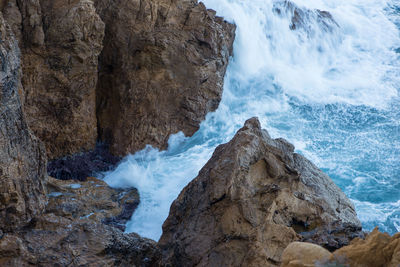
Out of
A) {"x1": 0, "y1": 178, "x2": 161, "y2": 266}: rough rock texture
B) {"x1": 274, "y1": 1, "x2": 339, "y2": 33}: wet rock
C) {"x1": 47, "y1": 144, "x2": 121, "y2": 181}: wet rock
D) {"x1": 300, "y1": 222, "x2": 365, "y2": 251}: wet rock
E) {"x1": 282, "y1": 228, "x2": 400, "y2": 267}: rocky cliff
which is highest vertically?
{"x1": 274, "y1": 1, "x2": 339, "y2": 33}: wet rock

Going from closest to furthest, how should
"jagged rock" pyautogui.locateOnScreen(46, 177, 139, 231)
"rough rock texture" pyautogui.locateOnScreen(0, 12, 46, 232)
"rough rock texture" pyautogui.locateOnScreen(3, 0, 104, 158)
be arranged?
"rough rock texture" pyautogui.locateOnScreen(0, 12, 46, 232)
"jagged rock" pyautogui.locateOnScreen(46, 177, 139, 231)
"rough rock texture" pyautogui.locateOnScreen(3, 0, 104, 158)

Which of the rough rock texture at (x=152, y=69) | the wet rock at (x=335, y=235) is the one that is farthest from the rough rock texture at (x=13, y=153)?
the rough rock texture at (x=152, y=69)

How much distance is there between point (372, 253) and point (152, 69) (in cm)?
592

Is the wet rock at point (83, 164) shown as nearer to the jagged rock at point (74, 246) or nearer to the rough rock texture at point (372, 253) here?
the jagged rock at point (74, 246)

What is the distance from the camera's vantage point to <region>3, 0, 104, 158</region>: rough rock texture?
21.0 feet

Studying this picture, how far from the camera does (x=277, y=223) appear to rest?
12.9 ft

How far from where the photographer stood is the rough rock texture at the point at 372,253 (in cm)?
231

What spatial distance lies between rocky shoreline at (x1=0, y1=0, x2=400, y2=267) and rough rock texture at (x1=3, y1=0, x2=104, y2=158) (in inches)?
0.7

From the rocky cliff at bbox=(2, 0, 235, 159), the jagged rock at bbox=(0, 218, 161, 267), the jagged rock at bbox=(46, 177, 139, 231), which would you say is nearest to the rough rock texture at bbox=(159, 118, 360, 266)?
the jagged rock at bbox=(0, 218, 161, 267)

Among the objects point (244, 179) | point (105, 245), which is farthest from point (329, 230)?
point (105, 245)

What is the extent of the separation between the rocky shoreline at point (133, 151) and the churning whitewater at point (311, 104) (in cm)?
46

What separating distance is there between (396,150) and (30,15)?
713cm

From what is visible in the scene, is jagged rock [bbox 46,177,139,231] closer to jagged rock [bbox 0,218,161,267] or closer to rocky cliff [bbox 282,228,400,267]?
jagged rock [bbox 0,218,161,267]

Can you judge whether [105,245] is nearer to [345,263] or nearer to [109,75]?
[345,263]
